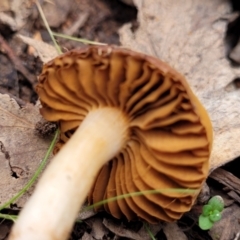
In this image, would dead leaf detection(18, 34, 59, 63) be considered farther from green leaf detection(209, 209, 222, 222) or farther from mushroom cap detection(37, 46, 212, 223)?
green leaf detection(209, 209, 222, 222)

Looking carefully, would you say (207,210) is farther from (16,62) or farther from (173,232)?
(16,62)

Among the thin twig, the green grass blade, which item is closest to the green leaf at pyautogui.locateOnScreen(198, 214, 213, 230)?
the green grass blade

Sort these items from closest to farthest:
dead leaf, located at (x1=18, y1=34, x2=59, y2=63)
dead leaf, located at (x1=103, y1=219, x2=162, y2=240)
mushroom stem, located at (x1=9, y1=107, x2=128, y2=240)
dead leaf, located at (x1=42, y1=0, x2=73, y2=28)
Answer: mushroom stem, located at (x1=9, y1=107, x2=128, y2=240), dead leaf, located at (x1=103, y1=219, x2=162, y2=240), dead leaf, located at (x1=18, y1=34, x2=59, y2=63), dead leaf, located at (x1=42, y1=0, x2=73, y2=28)

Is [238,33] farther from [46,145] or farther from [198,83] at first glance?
[46,145]

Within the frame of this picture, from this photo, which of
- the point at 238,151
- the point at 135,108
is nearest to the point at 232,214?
the point at 238,151

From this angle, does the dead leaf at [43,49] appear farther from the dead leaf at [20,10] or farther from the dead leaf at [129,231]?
the dead leaf at [129,231]

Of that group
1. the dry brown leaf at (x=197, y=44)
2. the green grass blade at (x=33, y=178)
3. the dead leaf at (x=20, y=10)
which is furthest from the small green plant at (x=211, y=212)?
the dead leaf at (x=20, y=10)
